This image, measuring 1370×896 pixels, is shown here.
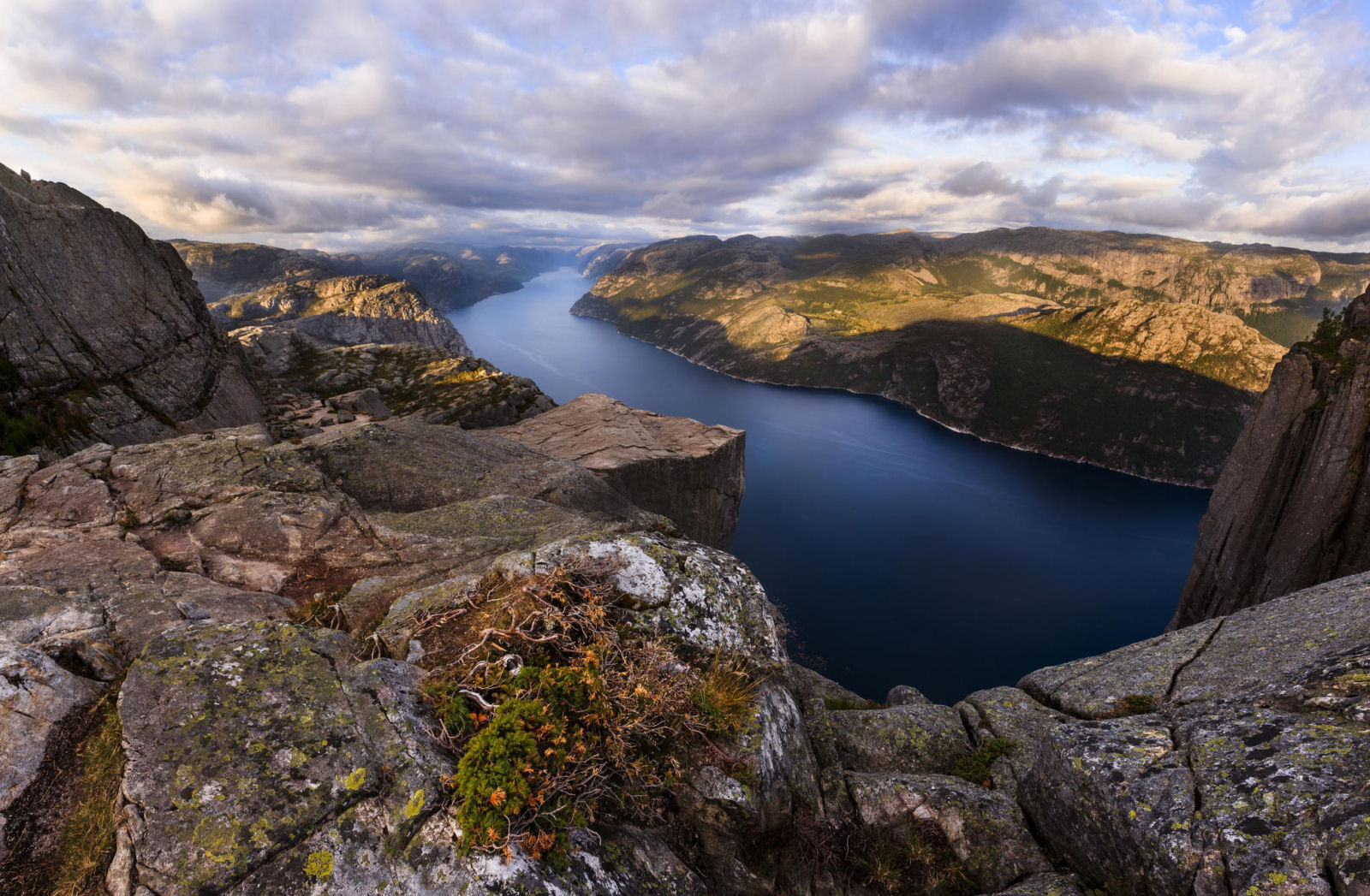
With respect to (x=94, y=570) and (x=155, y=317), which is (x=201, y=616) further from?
(x=155, y=317)

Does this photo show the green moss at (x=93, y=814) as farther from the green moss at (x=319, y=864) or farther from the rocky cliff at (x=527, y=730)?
the green moss at (x=319, y=864)

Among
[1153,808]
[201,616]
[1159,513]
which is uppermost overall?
[201,616]

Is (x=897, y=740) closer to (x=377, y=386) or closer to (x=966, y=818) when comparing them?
(x=966, y=818)

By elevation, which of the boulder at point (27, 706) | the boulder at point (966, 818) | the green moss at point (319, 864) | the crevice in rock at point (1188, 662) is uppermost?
the boulder at point (27, 706)

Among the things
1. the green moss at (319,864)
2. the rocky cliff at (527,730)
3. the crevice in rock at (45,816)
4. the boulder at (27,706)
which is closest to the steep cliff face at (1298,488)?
the rocky cliff at (527,730)

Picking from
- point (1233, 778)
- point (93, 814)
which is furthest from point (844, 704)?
point (93, 814)

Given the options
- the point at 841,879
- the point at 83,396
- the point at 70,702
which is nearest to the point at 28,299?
the point at 83,396
